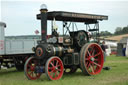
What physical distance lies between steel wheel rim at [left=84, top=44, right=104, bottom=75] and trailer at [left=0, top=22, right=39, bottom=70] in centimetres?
360

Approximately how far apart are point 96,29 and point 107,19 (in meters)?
0.71

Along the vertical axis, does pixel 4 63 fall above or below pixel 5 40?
below

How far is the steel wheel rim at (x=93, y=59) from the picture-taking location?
29.0 feet

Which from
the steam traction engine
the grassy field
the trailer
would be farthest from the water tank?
the steam traction engine

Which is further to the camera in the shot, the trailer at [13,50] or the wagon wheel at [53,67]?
the trailer at [13,50]

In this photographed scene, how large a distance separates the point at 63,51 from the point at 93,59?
4.01ft

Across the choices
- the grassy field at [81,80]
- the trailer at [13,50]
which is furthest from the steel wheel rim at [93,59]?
the trailer at [13,50]

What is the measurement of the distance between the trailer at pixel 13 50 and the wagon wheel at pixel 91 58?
3604mm

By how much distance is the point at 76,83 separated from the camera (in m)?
7.02

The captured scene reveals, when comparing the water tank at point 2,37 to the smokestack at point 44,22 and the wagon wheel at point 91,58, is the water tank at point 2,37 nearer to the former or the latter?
the smokestack at point 44,22

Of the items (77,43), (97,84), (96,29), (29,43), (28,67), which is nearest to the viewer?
(97,84)

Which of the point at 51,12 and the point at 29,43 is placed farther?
the point at 29,43

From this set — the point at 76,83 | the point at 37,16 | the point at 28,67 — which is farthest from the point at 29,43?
the point at 76,83

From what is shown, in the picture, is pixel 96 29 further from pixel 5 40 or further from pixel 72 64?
pixel 5 40
